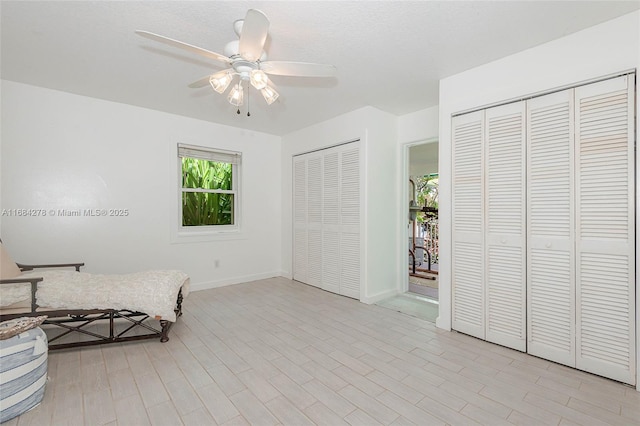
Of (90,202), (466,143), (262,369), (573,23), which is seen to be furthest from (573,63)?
(90,202)

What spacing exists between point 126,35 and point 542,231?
3.64 metres

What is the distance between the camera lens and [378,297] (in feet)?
12.8

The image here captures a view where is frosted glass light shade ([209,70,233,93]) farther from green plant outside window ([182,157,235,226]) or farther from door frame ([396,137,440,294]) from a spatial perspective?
door frame ([396,137,440,294])

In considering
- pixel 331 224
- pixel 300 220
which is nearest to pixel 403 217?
pixel 331 224

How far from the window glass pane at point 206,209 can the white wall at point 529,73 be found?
336cm

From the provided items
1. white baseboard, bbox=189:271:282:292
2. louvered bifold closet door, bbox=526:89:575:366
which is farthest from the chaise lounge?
louvered bifold closet door, bbox=526:89:575:366

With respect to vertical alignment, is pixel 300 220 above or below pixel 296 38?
below

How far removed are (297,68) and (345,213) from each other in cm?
240

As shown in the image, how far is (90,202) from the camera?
11.4 ft

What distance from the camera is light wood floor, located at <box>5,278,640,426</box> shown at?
66.3 inches

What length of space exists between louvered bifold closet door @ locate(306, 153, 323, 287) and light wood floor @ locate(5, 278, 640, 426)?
1.56 m

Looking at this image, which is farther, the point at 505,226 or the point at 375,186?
the point at 375,186

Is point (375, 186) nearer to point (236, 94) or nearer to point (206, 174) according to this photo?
point (236, 94)

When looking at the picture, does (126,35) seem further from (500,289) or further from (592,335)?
(592,335)
